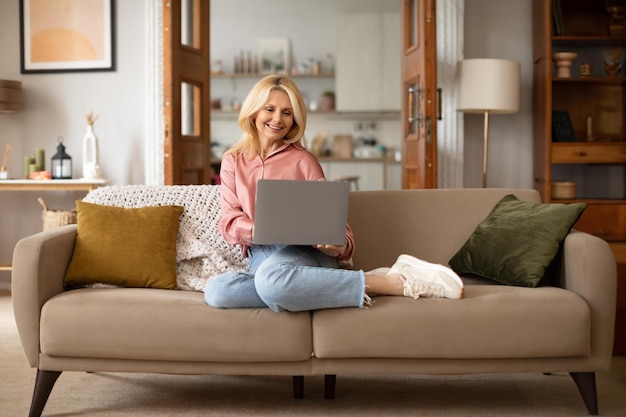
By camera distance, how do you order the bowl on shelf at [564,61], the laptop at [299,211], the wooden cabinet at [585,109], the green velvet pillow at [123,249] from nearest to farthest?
1. the laptop at [299,211]
2. the green velvet pillow at [123,249]
3. the wooden cabinet at [585,109]
4. the bowl on shelf at [564,61]

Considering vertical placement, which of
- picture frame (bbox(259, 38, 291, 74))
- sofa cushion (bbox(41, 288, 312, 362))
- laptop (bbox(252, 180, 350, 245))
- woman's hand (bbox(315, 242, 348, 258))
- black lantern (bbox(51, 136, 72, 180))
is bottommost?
sofa cushion (bbox(41, 288, 312, 362))

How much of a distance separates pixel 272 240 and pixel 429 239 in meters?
0.91

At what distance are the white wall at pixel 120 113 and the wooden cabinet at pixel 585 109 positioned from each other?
0.47 ft

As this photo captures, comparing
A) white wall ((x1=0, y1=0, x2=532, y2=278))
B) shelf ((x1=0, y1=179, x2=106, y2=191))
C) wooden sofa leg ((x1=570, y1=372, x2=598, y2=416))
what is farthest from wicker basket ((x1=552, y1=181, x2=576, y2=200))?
shelf ((x1=0, y1=179, x2=106, y2=191))

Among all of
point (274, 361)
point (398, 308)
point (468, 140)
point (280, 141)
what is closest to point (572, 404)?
point (398, 308)

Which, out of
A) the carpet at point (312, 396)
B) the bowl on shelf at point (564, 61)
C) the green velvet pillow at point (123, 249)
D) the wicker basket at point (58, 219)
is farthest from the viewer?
the bowl on shelf at point (564, 61)

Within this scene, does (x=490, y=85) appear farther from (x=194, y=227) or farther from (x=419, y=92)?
(x=194, y=227)

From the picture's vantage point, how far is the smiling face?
299 cm

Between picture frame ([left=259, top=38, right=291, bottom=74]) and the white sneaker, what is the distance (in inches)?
250

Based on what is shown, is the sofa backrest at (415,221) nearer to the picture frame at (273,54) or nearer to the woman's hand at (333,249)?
the woman's hand at (333,249)

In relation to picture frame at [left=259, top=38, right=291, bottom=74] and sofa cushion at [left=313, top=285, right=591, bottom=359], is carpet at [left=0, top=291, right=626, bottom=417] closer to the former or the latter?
sofa cushion at [left=313, top=285, right=591, bottom=359]

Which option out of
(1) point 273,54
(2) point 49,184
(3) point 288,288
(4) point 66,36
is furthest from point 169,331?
(1) point 273,54

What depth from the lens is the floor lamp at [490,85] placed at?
16.8 feet

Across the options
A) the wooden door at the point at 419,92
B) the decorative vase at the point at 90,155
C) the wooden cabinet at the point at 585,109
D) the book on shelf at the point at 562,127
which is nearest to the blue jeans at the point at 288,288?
the wooden door at the point at 419,92
